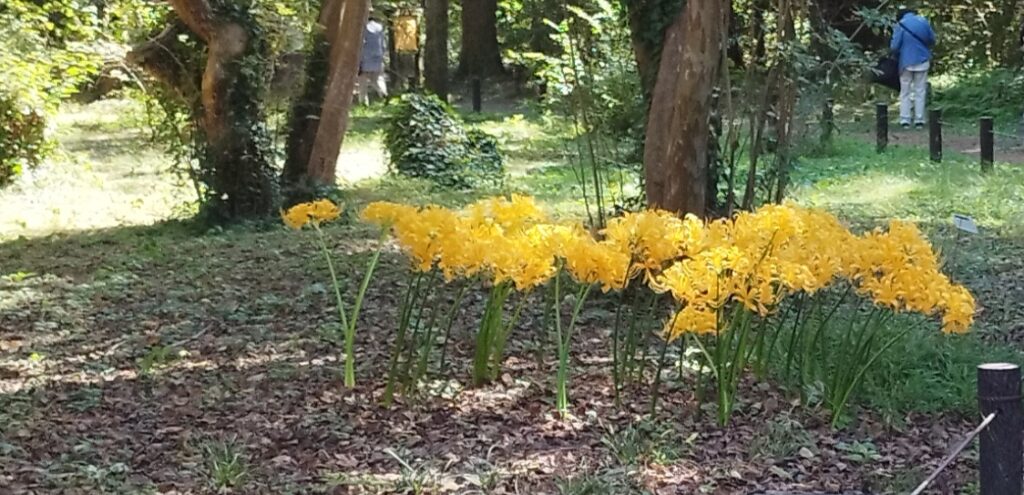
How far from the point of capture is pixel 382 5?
731 inches

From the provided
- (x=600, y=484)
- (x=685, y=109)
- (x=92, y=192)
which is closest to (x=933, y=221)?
(x=685, y=109)

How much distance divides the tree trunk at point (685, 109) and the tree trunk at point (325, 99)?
4.96 metres

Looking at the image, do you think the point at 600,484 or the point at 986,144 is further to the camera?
the point at 986,144

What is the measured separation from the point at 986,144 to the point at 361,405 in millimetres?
9443

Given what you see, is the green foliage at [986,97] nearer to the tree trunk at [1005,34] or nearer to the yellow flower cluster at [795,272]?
the tree trunk at [1005,34]

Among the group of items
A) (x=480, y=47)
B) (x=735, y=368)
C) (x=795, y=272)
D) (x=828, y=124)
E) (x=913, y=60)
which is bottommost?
(x=735, y=368)

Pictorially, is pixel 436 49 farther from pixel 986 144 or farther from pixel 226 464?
pixel 226 464

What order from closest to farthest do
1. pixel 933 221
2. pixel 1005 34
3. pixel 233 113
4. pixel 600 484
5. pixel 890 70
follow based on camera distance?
pixel 600 484 → pixel 933 221 → pixel 233 113 → pixel 890 70 → pixel 1005 34

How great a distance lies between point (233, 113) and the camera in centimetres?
1025

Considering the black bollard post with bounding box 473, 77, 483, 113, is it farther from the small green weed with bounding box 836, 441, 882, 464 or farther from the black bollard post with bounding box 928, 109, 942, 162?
the small green weed with bounding box 836, 441, 882, 464

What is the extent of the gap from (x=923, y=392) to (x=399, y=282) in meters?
3.85

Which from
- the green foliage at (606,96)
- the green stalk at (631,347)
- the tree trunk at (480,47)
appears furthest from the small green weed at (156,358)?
the tree trunk at (480,47)

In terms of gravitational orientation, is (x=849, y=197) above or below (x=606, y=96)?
below

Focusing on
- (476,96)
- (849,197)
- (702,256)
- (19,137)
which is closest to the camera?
(702,256)
